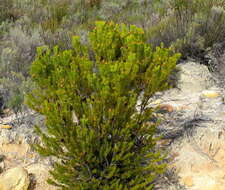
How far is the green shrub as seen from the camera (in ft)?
7.30

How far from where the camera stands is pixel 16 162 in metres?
3.27

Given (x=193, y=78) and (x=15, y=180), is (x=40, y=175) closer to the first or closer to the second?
(x=15, y=180)

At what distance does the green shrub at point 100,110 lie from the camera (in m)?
2.23

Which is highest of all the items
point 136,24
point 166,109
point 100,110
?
point 100,110

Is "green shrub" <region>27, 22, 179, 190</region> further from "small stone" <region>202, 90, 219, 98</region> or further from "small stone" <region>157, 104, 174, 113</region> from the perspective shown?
"small stone" <region>202, 90, 219, 98</region>

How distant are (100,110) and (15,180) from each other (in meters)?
1.23

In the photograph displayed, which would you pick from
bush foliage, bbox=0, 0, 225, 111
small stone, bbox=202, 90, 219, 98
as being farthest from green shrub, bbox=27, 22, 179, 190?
bush foliage, bbox=0, 0, 225, 111

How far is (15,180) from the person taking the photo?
2809 millimetres

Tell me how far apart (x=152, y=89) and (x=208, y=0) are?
15.2 ft

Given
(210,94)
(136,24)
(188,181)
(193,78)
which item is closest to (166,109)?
(210,94)

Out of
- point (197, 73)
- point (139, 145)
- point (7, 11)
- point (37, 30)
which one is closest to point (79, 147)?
point (139, 145)

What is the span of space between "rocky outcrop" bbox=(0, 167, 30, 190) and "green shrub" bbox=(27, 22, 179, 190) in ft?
1.92

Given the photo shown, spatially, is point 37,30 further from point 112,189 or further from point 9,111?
point 112,189

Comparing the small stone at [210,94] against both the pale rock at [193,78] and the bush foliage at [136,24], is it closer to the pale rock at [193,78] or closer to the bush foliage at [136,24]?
the pale rock at [193,78]
